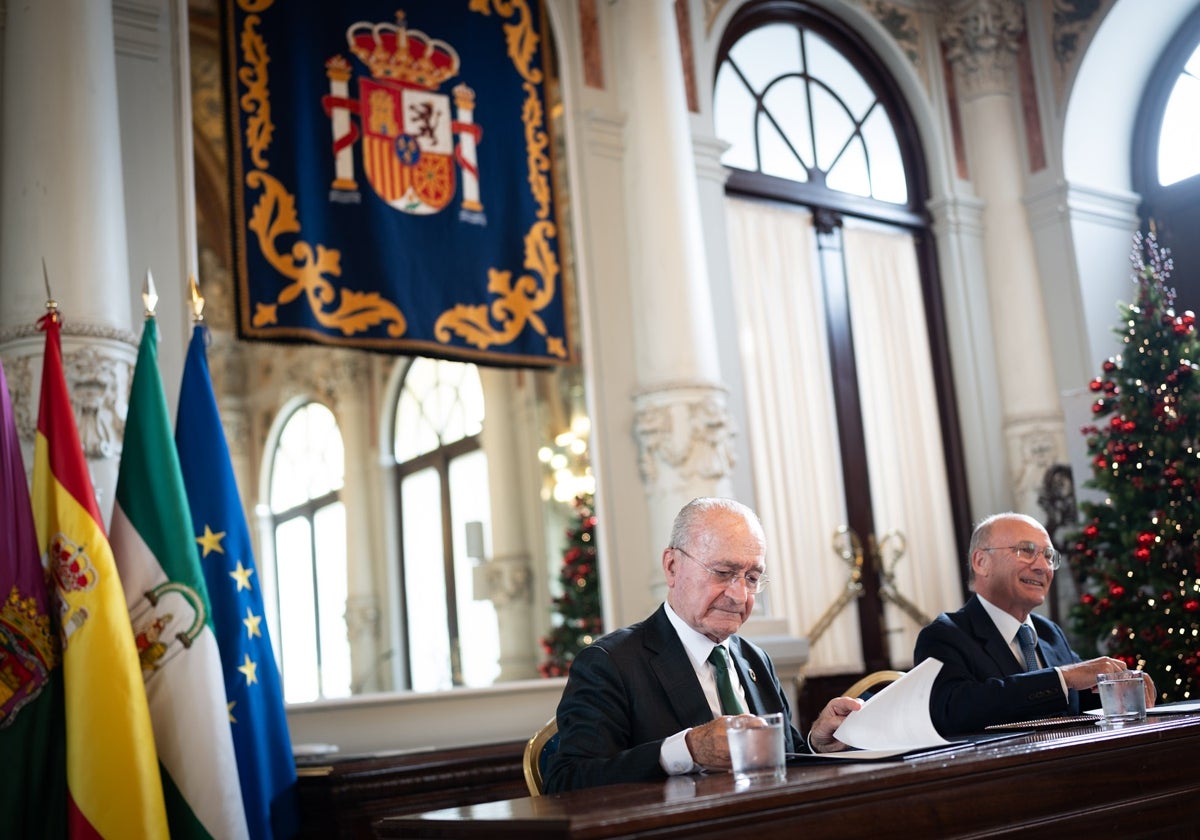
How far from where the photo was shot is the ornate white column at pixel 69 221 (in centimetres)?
421

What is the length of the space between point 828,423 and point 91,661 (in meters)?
4.67

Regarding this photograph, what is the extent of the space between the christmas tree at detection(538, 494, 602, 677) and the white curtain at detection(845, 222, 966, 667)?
1.62m

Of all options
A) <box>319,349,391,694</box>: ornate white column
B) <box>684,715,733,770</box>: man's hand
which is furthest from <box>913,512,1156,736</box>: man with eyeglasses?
<box>319,349,391,694</box>: ornate white column

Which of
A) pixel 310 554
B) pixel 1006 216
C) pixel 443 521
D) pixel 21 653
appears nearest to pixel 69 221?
pixel 21 653

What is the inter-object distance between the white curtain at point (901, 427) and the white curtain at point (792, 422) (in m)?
0.32

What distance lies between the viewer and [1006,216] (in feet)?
26.1

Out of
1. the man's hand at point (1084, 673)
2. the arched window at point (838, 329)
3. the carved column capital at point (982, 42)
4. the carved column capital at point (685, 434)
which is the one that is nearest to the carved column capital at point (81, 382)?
the carved column capital at point (685, 434)

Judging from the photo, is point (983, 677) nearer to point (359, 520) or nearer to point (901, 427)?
point (901, 427)

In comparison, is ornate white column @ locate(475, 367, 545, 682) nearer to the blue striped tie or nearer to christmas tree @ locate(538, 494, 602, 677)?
christmas tree @ locate(538, 494, 602, 677)

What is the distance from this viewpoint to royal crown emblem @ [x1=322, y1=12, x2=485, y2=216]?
5520mm

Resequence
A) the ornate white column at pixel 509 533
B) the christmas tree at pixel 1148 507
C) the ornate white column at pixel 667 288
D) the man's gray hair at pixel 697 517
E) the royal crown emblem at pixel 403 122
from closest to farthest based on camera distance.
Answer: the man's gray hair at pixel 697 517 < the royal crown emblem at pixel 403 122 < the christmas tree at pixel 1148 507 < the ornate white column at pixel 667 288 < the ornate white column at pixel 509 533

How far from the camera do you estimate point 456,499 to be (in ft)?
31.9

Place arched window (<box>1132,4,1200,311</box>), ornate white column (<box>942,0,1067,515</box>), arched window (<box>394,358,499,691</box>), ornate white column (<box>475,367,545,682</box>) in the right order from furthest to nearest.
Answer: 1. arched window (<box>394,358,499,691</box>)
2. ornate white column (<box>475,367,545,682</box>)
3. arched window (<box>1132,4,1200,311</box>)
4. ornate white column (<box>942,0,1067,515</box>)

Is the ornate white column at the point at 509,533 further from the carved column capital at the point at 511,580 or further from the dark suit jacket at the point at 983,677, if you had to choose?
the dark suit jacket at the point at 983,677
